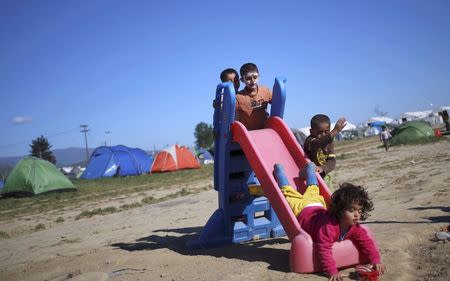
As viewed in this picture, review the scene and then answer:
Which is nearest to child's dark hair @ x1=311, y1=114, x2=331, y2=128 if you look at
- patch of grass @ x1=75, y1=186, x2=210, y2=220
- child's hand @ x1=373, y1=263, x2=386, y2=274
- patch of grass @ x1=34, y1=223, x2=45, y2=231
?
child's hand @ x1=373, y1=263, x2=386, y2=274

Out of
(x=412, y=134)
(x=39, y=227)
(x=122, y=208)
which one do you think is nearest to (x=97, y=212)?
(x=122, y=208)

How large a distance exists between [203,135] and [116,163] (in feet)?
192

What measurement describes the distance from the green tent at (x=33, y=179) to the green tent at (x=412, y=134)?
20.9 metres

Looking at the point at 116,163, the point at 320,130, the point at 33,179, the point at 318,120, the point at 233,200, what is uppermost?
the point at 318,120

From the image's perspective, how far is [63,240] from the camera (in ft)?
23.6

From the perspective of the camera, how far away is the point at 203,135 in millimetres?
85938

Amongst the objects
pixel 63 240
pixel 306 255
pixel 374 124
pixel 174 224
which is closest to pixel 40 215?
pixel 63 240

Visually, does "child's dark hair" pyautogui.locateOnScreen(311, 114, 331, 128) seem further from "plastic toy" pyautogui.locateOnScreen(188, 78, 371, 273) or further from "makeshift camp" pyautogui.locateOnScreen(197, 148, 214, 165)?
"makeshift camp" pyautogui.locateOnScreen(197, 148, 214, 165)

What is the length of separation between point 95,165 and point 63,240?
73.0 ft

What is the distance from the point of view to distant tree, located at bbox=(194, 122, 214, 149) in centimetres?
8525

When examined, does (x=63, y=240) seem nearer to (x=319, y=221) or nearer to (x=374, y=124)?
(x=319, y=221)

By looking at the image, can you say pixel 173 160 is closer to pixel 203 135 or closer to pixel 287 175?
pixel 287 175

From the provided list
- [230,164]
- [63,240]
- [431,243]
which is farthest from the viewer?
[63,240]

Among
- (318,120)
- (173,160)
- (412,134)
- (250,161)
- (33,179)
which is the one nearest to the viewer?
(250,161)
